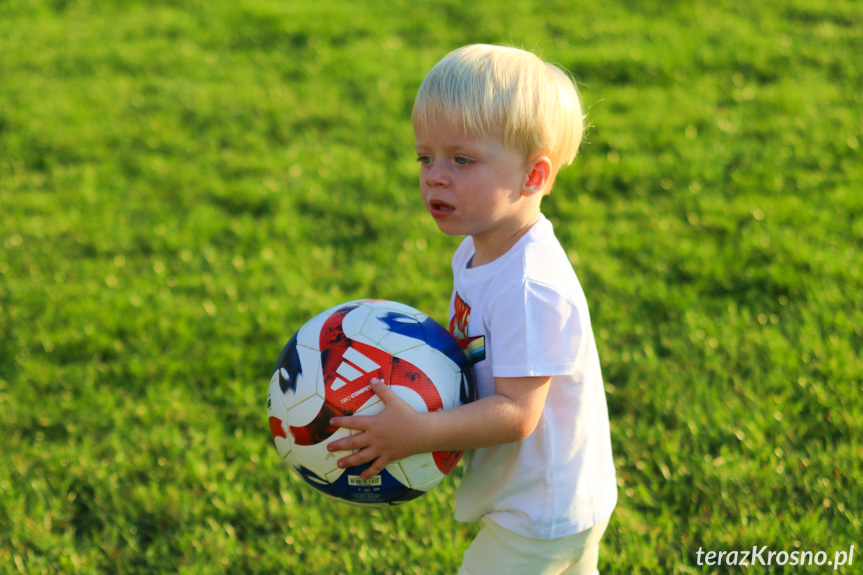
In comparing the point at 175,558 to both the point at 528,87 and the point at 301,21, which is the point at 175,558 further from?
the point at 301,21

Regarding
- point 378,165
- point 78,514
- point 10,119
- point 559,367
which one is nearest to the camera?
point 559,367

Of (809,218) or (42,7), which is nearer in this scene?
(809,218)

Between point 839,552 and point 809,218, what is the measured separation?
258cm

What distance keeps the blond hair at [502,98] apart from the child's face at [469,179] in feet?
0.10

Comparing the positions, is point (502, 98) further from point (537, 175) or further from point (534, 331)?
point (534, 331)

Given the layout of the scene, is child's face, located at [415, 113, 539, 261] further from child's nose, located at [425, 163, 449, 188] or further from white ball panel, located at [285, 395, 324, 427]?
white ball panel, located at [285, 395, 324, 427]

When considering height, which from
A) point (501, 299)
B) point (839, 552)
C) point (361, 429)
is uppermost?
point (501, 299)

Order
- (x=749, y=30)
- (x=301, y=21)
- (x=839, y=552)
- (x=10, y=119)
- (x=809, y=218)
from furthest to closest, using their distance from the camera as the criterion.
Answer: (x=301, y=21) → (x=749, y=30) → (x=10, y=119) → (x=809, y=218) → (x=839, y=552)

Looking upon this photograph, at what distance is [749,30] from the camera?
734cm

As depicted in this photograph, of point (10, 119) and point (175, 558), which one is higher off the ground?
point (10, 119)

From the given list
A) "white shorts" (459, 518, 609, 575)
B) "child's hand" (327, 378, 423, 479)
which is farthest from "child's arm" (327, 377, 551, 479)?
"white shorts" (459, 518, 609, 575)

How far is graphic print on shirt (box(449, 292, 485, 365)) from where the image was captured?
2.27 metres

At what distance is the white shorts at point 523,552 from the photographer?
88.7 inches

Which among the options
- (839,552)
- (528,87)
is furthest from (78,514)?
→ (839,552)
